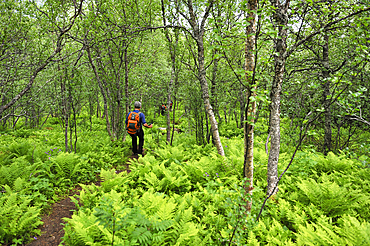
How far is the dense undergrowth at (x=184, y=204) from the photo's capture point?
2768 mm

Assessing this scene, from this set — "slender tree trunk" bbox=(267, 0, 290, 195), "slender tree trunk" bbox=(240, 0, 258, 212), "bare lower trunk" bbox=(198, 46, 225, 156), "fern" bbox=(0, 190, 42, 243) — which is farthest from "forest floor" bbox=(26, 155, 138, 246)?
"slender tree trunk" bbox=(267, 0, 290, 195)

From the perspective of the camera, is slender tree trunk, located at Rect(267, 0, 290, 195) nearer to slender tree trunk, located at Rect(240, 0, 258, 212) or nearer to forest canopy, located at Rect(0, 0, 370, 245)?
forest canopy, located at Rect(0, 0, 370, 245)

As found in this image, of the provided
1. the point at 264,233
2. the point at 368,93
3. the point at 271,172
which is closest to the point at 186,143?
the point at 271,172

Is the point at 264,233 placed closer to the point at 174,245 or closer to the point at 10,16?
the point at 174,245

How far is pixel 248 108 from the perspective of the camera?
260 centimetres

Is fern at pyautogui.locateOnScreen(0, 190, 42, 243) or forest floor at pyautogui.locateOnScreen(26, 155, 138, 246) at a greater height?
fern at pyautogui.locateOnScreen(0, 190, 42, 243)

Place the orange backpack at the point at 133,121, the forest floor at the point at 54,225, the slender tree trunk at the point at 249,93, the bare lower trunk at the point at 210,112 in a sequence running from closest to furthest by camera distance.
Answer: the slender tree trunk at the point at 249,93 < the forest floor at the point at 54,225 < the bare lower trunk at the point at 210,112 < the orange backpack at the point at 133,121

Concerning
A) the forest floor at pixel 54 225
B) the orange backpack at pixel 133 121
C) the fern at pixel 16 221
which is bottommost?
the forest floor at pixel 54 225

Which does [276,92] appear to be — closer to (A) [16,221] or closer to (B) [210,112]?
(B) [210,112]

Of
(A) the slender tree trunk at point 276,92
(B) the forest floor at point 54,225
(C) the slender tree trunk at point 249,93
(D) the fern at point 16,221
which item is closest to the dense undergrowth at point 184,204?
(D) the fern at point 16,221

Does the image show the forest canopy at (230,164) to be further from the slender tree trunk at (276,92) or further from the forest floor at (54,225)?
the forest floor at (54,225)

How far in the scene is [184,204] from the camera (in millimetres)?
3943

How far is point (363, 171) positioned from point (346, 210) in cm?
236

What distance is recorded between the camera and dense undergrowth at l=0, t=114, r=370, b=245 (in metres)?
2.77
